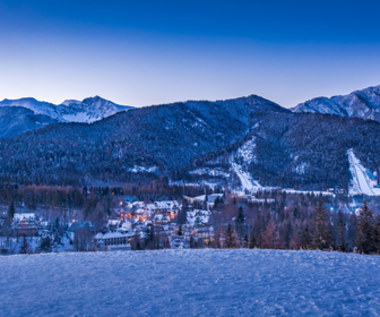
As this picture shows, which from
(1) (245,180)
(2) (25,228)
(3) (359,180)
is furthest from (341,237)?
(1) (245,180)

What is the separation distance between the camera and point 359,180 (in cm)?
14450

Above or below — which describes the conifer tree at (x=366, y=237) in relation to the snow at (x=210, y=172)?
below

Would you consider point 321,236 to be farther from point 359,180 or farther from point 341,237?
point 359,180

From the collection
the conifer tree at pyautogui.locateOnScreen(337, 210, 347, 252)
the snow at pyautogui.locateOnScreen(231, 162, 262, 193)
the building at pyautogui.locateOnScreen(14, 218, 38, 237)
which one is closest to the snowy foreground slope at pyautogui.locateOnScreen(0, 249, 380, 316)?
the conifer tree at pyautogui.locateOnScreen(337, 210, 347, 252)

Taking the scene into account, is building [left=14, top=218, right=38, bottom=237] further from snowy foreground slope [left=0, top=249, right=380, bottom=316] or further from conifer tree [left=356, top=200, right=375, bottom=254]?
conifer tree [left=356, top=200, right=375, bottom=254]

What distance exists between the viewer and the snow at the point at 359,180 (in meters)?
126

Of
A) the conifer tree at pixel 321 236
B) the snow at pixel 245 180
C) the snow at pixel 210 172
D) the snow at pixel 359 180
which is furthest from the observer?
the snow at pixel 210 172

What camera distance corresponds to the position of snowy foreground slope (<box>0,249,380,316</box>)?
303 inches

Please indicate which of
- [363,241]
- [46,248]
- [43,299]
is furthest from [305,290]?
[46,248]

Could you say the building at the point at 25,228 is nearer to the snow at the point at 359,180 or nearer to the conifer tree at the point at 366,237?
the conifer tree at the point at 366,237

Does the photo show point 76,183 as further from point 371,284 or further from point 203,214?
point 371,284

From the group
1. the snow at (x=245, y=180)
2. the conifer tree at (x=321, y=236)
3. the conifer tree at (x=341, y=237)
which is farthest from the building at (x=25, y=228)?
the snow at (x=245, y=180)

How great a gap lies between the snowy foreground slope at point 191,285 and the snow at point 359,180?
123m

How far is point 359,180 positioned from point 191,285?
15381 centimetres
